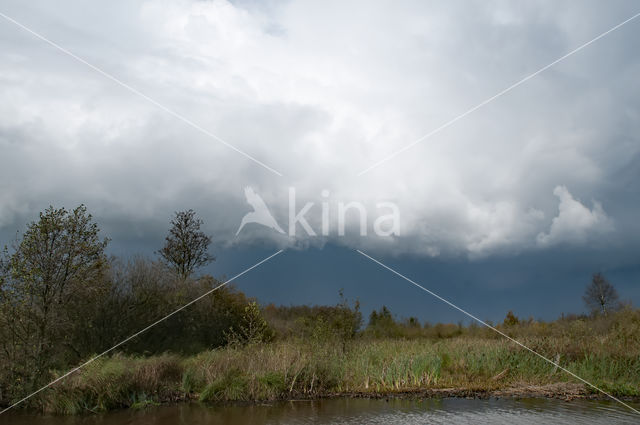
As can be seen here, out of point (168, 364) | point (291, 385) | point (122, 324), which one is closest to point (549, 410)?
point (291, 385)

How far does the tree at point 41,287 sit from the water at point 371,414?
162 centimetres

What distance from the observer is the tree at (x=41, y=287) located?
1365cm

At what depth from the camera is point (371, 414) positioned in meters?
11.8

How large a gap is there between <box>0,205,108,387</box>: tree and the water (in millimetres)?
1623

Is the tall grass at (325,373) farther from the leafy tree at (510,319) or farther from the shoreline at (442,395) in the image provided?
the leafy tree at (510,319)

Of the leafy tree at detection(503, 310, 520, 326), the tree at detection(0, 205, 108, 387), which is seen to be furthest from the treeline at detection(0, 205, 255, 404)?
the leafy tree at detection(503, 310, 520, 326)

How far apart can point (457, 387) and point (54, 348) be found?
12.3 meters

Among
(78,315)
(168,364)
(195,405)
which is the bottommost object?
(195,405)

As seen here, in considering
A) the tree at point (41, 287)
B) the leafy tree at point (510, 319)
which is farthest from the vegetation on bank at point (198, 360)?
the leafy tree at point (510, 319)

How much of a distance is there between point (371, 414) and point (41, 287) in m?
9.82

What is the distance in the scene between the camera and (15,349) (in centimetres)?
1360

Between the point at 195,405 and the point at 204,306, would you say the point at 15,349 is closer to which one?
the point at 195,405

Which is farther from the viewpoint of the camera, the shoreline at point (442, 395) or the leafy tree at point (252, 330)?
the leafy tree at point (252, 330)

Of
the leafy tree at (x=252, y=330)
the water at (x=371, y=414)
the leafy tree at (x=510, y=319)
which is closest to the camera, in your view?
the water at (x=371, y=414)
